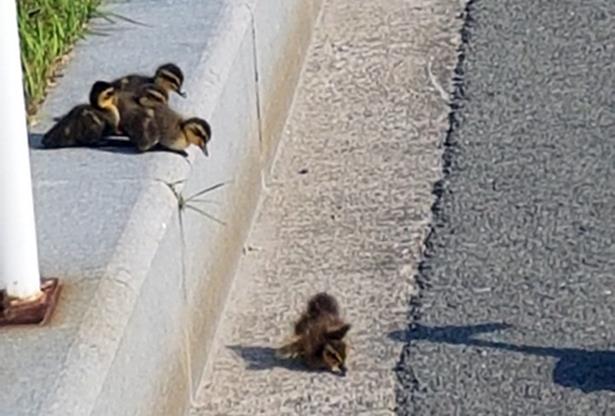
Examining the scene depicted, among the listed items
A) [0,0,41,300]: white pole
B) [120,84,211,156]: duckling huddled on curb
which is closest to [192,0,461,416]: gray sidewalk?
[120,84,211,156]: duckling huddled on curb

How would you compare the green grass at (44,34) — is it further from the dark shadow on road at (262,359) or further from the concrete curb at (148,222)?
the dark shadow on road at (262,359)

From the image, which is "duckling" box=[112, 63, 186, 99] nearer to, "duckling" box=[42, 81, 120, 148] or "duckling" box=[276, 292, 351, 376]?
"duckling" box=[42, 81, 120, 148]

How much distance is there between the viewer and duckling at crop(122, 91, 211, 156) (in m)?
5.61

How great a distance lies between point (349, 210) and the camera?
659 cm

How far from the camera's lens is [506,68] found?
766 centimetres

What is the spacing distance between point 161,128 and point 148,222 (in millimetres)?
511

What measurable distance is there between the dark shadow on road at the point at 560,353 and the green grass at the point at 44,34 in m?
1.39

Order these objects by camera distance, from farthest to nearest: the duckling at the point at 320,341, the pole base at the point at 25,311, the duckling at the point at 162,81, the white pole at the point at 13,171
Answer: the duckling at the point at 162,81 → the duckling at the point at 320,341 → the pole base at the point at 25,311 → the white pole at the point at 13,171

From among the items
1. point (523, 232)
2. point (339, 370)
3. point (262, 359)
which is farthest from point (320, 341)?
point (523, 232)

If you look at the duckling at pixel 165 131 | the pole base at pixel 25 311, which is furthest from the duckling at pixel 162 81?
the pole base at pixel 25 311

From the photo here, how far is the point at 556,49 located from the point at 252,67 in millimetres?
1727

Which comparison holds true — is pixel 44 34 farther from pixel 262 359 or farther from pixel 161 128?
pixel 262 359

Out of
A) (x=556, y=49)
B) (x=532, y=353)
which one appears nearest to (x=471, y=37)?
(x=556, y=49)

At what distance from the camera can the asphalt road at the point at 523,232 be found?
5516mm
